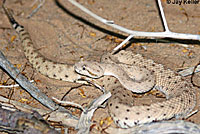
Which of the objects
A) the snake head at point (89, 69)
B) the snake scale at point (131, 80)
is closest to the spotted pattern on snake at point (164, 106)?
the snake scale at point (131, 80)

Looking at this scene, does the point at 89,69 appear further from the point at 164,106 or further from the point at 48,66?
the point at 164,106

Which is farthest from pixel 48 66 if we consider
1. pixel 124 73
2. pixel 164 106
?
pixel 164 106

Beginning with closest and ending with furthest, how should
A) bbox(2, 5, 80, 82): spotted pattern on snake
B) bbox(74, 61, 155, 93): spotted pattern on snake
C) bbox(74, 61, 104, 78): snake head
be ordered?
bbox(74, 61, 155, 93): spotted pattern on snake, bbox(74, 61, 104, 78): snake head, bbox(2, 5, 80, 82): spotted pattern on snake

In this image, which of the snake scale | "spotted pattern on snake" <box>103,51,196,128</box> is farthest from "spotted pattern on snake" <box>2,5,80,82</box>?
"spotted pattern on snake" <box>103,51,196,128</box>

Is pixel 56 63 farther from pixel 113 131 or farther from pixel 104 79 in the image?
pixel 113 131

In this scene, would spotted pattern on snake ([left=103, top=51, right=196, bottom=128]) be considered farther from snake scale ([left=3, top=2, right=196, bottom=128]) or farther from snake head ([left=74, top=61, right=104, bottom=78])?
snake head ([left=74, top=61, right=104, bottom=78])

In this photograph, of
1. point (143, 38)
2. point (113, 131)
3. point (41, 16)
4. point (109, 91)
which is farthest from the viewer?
point (41, 16)

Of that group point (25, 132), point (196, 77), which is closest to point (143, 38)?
point (196, 77)
